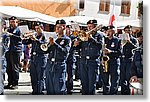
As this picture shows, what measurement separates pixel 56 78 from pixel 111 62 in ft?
1.51

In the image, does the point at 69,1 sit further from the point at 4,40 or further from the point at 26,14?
the point at 4,40

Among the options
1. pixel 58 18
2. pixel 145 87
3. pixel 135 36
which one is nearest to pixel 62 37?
pixel 58 18

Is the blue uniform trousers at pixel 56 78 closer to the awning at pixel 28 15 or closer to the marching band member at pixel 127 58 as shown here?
the awning at pixel 28 15

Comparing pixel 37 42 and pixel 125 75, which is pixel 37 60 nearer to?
pixel 37 42

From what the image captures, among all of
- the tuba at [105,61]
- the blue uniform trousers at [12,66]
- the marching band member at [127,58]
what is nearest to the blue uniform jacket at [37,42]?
the blue uniform trousers at [12,66]

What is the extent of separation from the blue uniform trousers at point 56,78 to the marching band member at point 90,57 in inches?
6.0

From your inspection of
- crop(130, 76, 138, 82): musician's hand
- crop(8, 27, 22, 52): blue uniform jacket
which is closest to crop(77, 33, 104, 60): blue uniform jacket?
crop(130, 76, 138, 82): musician's hand

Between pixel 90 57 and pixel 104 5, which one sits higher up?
pixel 104 5

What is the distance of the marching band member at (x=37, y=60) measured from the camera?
301 centimetres

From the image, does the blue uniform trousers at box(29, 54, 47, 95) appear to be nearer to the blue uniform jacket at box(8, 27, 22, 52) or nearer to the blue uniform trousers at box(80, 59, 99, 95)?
the blue uniform jacket at box(8, 27, 22, 52)

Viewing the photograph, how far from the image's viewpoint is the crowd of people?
3008 mm

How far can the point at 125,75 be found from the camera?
304 centimetres

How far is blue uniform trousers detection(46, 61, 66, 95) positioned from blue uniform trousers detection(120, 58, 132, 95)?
0.47 meters

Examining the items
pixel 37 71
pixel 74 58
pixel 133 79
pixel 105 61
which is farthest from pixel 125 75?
pixel 37 71
